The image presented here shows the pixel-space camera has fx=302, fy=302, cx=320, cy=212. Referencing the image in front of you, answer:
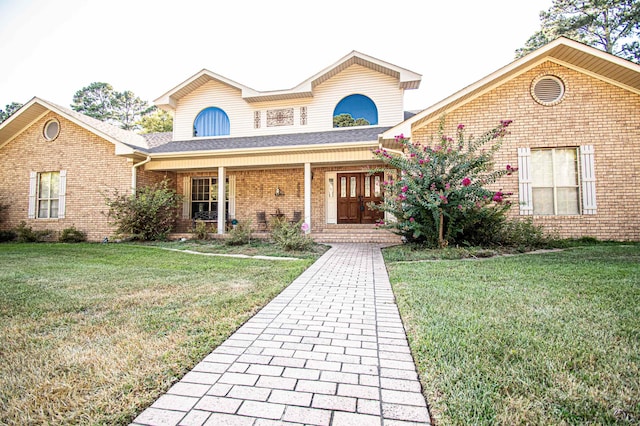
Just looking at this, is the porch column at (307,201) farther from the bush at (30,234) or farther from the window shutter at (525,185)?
the bush at (30,234)

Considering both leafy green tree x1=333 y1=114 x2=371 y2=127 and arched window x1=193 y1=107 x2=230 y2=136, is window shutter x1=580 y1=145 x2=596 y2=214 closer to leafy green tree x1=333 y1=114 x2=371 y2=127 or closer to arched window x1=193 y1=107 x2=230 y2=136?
leafy green tree x1=333 y1=114 x2=371 y2=127

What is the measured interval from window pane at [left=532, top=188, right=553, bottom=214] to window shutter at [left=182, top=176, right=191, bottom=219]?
12103mm

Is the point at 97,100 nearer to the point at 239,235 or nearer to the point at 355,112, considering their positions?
the point at 355,112

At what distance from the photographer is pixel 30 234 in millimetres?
10711

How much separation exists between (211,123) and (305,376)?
1223cm

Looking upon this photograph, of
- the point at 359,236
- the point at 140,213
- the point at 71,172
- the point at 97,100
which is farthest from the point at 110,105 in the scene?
the point at 359,236

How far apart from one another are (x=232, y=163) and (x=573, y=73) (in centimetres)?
1028

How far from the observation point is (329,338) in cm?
235

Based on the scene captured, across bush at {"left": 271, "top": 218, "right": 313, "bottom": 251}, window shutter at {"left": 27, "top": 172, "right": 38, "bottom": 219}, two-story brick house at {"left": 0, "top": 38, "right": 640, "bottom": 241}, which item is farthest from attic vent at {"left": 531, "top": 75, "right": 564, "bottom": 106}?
window shutter at {"left": 27, "top": 172, "right": 38, "bottom": 219}

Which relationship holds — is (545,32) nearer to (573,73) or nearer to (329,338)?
(573,73)

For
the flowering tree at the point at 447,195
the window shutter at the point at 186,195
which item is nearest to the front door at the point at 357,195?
the flowering tree at the point at 447,195

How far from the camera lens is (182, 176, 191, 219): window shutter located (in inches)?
493

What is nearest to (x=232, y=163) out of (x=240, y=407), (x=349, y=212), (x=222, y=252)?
(x=222, y=252)

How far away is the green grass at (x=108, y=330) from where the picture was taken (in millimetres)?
1558
